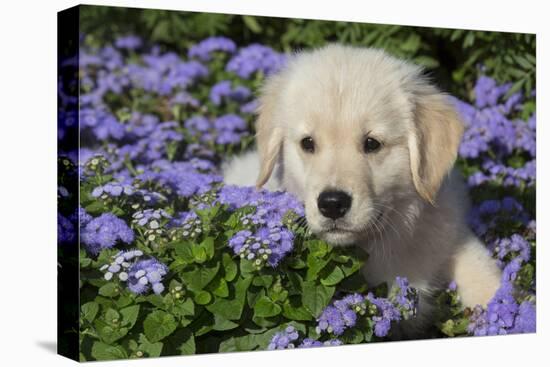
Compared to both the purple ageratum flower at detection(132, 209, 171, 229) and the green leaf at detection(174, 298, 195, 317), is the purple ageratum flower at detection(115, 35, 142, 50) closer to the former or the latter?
the purple ageratum flower at detection(132, 209, 171, 229)

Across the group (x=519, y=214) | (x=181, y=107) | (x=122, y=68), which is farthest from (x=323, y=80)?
(x=122, y=68)

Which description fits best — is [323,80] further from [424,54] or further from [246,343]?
[424,54]

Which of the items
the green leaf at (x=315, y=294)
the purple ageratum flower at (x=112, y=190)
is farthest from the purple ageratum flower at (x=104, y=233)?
the green leaf at (x=315, y=294)

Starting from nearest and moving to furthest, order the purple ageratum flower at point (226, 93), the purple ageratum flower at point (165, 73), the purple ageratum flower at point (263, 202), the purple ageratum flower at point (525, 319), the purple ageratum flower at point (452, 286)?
the purple ageratum flower at point (263, 202), the purple ageratum flower at point (452, 286), the purple ageratum flower at point (525, 319), the purple ageratum flower at point (226, 93), the purple ageratum flower at point (165, 73)

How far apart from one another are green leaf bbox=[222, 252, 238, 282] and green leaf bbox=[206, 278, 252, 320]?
0.14ft

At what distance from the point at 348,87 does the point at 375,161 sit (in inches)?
17.7

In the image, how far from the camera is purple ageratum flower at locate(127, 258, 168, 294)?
4.51 metres

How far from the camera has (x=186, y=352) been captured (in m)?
4.64

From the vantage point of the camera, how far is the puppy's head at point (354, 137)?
4.66 m

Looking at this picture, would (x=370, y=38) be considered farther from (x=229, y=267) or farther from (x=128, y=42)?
(x=128, y=42)

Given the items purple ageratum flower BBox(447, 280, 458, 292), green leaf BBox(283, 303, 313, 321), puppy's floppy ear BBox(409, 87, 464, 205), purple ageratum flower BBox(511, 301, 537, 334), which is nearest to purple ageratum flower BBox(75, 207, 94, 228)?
green leaf BBox(283, 303, 313, 321)

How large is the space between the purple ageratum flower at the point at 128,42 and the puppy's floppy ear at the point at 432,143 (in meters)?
3.82

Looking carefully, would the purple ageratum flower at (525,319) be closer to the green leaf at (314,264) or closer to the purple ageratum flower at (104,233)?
the green leaf at (314,264)

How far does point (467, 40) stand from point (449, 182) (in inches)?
49.2
